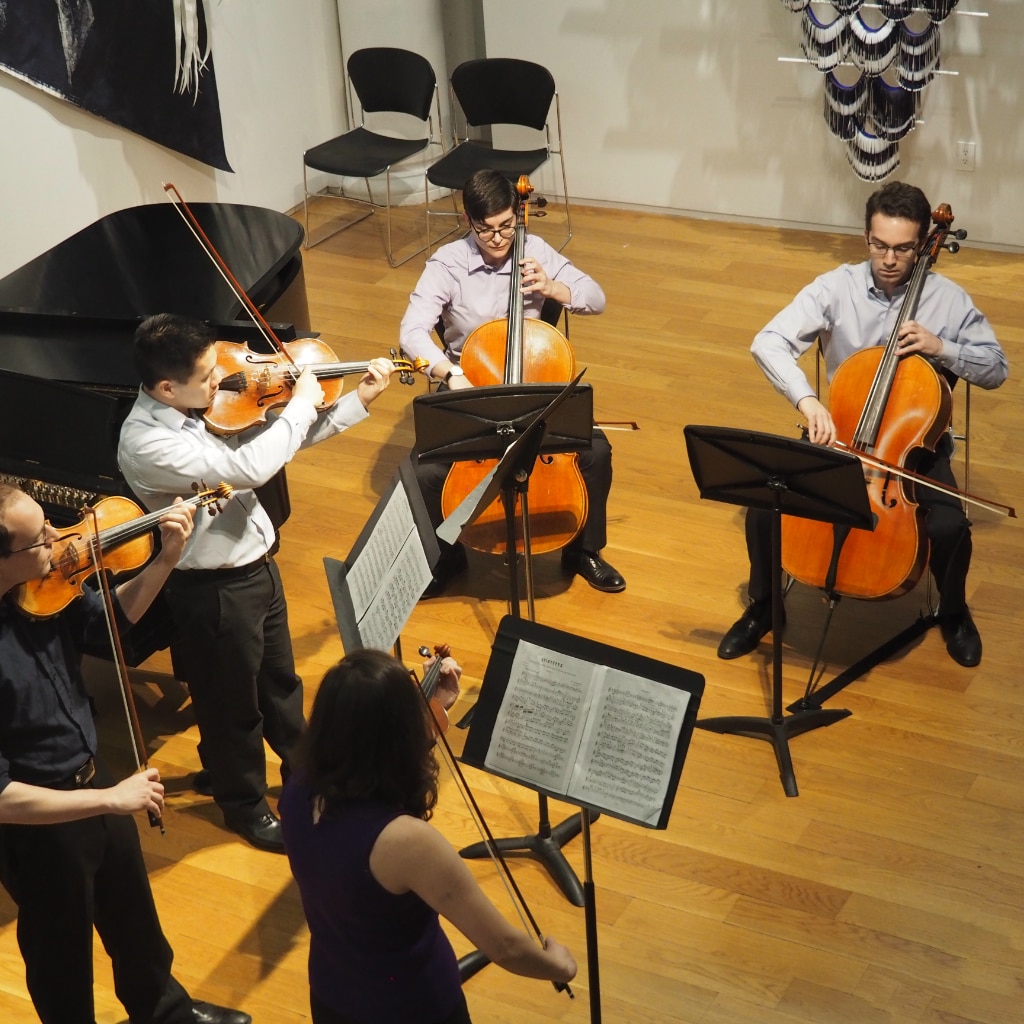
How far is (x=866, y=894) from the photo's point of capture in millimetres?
3049

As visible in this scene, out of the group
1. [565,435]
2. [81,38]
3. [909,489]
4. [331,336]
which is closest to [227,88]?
[81,38]

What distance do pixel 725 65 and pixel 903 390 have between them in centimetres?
345

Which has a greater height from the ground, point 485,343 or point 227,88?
point 227,88

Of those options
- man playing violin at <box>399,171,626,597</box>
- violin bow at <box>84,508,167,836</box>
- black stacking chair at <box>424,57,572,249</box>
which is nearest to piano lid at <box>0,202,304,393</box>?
man playing violin at <box>399,171,626,597</box>

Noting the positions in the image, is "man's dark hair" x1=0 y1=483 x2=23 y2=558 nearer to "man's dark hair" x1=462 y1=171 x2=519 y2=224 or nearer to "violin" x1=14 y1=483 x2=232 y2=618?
"violin" x1=14 y1=483 x2=232 y2=618

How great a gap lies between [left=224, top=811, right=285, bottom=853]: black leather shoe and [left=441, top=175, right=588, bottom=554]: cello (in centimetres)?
102

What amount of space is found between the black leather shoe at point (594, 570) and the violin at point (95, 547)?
1612 millimetres

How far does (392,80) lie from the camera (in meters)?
6.63

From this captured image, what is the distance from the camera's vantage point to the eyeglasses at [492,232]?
4168mm

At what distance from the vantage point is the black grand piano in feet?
10.6

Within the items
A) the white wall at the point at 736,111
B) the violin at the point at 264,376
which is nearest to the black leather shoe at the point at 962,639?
the violin at the point at 264,376

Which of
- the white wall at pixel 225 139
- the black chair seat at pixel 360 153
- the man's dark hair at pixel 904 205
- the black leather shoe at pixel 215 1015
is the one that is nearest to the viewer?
the black leather shoe at pixel 215 1015

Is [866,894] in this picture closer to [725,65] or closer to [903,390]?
[903,390]

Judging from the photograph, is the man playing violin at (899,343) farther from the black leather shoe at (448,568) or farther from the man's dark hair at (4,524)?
the man's dark hair at (4,524)
